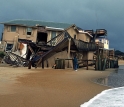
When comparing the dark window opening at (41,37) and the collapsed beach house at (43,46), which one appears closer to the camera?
the collapsed beach house at (43,46)

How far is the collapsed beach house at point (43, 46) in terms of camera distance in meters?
24.6

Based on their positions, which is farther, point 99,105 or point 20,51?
point 20,51

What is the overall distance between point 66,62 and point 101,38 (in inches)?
1434

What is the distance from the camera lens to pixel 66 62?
25.0 meters

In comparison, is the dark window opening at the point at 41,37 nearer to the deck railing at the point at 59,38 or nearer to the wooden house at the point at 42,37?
the wooden house at the point at 42,37

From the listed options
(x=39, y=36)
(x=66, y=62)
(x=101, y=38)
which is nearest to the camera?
(x=66, y=62)

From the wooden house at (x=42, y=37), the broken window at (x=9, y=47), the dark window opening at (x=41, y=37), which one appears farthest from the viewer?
the dark window opening at (x=41, y=37)

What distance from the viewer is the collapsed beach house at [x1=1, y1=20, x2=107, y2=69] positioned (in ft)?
80.6

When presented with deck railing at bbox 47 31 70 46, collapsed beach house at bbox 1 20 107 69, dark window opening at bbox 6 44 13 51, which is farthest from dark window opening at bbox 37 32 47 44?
deck railing at bbox 47 31 70 46

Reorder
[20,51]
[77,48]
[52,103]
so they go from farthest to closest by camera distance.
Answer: [20,51] < [77,48] < [52,103]

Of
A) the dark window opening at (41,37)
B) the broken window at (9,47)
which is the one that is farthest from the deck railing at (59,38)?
the broken window at (9,47)

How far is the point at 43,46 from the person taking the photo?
26781mm

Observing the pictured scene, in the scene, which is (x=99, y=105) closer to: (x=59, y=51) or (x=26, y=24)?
(x=59, y=51)

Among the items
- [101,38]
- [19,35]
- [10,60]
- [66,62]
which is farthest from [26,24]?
[101,38]
